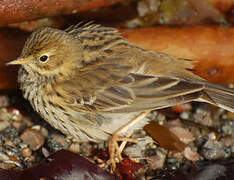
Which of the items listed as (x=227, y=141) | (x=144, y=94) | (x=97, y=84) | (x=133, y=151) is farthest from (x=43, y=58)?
(x=227, y=141)

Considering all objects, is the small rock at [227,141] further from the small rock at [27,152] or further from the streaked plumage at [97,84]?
the small rock at [27,152]

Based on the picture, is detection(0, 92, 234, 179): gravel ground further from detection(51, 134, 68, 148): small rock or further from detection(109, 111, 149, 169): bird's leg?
detection(109, 111, 149, 169): bird's leg

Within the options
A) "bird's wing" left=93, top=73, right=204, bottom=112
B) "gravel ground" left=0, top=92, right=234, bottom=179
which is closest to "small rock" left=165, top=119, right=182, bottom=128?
"gravel ground" left=0, top=92, right=234, bottom=179

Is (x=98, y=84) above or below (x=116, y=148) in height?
above

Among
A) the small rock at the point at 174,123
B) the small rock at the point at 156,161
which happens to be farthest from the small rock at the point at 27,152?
the small rock at the point at 174,123

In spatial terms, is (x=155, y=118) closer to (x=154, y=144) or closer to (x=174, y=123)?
(x=174, y=123)

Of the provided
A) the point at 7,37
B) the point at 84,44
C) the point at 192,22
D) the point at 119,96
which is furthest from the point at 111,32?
the point at 192,22

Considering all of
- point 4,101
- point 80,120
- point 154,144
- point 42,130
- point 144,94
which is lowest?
point 154,144
